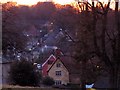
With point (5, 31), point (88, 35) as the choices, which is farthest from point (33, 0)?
point (88, 35)

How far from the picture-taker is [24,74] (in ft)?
34.7

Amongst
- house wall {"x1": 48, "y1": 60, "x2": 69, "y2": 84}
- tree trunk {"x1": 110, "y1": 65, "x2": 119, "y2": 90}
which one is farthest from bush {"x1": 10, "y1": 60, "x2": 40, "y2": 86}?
house wall {"x1": 48, "y1": 60, "x2": 69, "y2": 84}

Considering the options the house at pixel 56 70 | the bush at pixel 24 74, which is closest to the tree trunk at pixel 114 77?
the bush at pixel 24 74

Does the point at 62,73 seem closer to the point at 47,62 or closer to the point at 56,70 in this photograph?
the point at 56,70

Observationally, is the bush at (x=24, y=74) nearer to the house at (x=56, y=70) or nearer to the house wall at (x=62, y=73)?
the house at (x=56, y=70)

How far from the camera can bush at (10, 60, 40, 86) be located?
10.6 m

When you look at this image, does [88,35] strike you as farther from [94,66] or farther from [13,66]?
[13,66]

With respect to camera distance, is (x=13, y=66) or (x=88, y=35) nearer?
(x=88, y=35)

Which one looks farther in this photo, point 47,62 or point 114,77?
point 47,62

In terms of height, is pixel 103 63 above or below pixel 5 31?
below

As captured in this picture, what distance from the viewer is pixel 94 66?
924 centimetres

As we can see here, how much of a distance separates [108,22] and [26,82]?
10.6ft

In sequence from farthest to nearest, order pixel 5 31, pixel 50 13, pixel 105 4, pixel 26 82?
pixel 50 13
pixel 26 82
pixel 5 31
pixel 105 4

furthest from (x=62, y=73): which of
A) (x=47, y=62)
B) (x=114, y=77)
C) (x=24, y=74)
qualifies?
(x=114, y=77)
